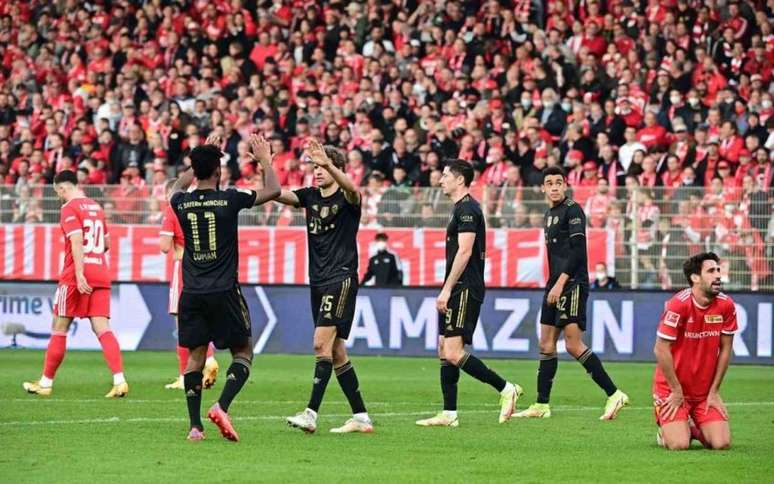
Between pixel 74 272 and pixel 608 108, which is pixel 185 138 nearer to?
pixel 608 108

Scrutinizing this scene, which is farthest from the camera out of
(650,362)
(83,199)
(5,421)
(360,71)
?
(360,71)

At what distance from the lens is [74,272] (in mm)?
15531

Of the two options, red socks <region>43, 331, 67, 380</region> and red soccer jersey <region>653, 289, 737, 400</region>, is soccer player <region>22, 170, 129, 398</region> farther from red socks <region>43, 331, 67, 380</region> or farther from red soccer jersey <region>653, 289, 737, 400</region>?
red soccer jersey <region>653, 289, 737, 400</region>

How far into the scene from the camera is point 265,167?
1112 centimetres

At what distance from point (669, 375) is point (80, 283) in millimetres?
6978

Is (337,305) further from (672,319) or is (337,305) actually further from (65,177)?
(65,177)

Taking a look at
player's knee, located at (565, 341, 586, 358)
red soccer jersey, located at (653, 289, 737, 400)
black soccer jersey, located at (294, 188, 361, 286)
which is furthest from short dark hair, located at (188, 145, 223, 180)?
player's knee, located at (565, 341, 586, 358)

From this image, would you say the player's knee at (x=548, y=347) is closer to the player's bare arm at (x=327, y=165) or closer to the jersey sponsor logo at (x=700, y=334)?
the jersey sponsor logo at (x=700, y=334)

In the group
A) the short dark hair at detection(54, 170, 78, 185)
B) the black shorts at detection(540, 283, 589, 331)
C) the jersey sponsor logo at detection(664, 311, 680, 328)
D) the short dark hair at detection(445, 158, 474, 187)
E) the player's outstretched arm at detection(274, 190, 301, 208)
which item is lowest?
the black shorts at detection(540, 283, 589, 331)

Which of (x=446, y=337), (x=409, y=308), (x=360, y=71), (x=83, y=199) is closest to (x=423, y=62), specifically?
(x=360, y=71)

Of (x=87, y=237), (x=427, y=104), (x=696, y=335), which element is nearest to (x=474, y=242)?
(x=696, y=335)

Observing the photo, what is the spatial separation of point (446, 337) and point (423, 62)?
16.5 m

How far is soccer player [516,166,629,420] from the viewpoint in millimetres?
13773

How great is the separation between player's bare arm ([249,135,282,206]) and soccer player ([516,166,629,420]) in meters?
3.57
